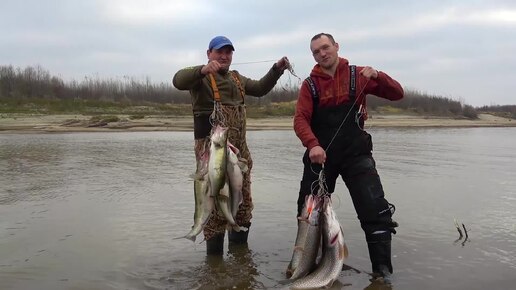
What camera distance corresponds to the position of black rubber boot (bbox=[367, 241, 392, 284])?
4.79 m

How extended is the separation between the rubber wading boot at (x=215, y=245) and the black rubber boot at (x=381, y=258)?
5.46ft

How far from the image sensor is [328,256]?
4.52 metres

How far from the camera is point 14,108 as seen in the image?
46.1 meters

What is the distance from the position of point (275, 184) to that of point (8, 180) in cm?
Result: 569

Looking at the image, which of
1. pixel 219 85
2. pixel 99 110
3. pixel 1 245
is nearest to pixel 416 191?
pixel 219 85

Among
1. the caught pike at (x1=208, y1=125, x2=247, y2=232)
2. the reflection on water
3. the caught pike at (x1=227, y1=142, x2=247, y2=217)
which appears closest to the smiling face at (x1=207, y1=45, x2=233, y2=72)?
the caught pike at (x1=208, y1=125, x2=247, y2=232)

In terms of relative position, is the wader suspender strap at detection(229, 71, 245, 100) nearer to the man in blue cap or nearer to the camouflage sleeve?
the man in blue cap

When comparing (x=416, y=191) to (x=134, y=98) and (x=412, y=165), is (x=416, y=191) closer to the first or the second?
(x=412, y=165)

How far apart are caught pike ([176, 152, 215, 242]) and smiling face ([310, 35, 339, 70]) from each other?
147 centimetres

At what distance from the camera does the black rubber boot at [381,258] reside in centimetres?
479

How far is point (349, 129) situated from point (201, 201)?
1.64 metres

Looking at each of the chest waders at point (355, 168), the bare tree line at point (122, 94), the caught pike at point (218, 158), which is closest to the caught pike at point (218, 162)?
the caught pike at point (218, 158)

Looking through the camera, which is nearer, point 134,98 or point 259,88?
point 259,88

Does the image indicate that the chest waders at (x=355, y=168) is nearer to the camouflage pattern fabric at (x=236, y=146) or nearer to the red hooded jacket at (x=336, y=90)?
the red hooded jacket at (x=336, y=90)
